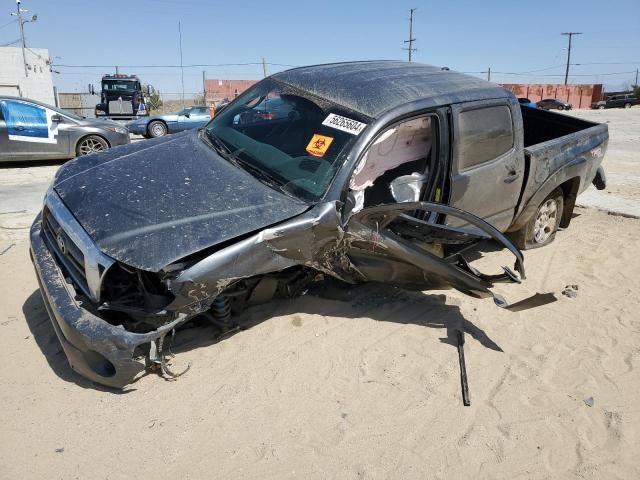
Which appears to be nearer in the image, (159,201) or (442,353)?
(159,201)

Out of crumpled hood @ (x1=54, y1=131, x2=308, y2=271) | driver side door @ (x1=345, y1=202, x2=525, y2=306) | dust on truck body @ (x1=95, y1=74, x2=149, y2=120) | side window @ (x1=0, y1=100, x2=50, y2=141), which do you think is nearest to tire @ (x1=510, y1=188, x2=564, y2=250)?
driver side door @ (x1=345, y1=202, x2=525, y2=306)

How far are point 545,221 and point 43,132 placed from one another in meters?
9.20

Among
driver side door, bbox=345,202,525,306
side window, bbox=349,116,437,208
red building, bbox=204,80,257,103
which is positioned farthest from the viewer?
red building, bbox=204,80,257,103

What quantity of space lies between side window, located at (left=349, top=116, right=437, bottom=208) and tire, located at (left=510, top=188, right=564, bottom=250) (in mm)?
1821

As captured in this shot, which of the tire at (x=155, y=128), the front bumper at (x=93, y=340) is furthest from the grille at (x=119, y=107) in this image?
the front bumper at (x=93, y=340)

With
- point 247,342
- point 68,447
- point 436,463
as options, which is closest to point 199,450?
Result: point 68,447

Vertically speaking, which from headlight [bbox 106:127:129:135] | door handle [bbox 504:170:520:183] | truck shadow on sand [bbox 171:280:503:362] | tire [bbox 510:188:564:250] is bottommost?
truck shadow on sand [bbox 171:280:503:362]

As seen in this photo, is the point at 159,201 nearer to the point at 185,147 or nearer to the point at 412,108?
the point at 185,147

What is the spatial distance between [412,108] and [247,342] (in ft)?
6.67

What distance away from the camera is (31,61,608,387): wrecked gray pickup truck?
2.73 meters

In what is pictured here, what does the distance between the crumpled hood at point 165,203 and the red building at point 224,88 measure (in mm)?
31213

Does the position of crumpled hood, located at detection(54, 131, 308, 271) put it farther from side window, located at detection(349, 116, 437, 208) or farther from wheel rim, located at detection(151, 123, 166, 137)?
wheel rim, located at detection(151, 123, 166, 137)

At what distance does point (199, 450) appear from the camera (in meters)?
2.53

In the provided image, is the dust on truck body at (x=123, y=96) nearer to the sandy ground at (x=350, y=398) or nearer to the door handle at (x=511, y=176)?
the sandy ground at (x=350, y=398)
